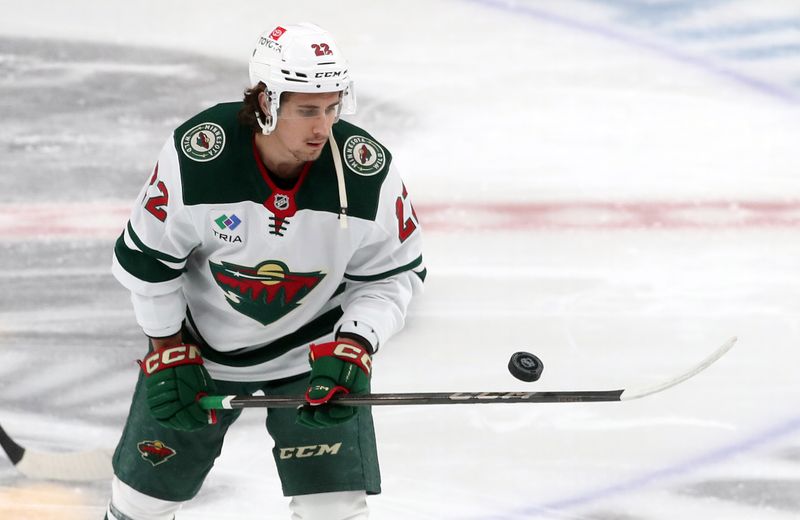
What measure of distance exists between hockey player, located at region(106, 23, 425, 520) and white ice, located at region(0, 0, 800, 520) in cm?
52

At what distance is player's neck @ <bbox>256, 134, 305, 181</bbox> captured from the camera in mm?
2148

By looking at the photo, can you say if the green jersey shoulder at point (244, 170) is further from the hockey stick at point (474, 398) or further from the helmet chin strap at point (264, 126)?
the hockey stick at point (474, 398)

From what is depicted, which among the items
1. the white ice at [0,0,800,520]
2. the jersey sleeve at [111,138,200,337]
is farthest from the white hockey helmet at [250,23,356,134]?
the white ice at [0,0,800,520]

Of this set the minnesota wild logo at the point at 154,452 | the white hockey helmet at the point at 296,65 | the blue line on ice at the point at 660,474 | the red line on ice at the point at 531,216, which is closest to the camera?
the white hockey helmet at the point at 296,65

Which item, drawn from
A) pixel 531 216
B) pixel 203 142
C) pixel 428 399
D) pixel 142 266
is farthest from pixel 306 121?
pixel 531 216

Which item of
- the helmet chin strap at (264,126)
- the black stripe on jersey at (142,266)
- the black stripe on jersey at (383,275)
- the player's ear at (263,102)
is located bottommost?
the black stripe on jersey at (142,266)

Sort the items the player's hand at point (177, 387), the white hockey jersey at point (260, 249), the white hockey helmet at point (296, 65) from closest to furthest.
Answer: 1. the white hockey helmet at point (296, 65)
2. the white hockey jersey at point (260, 249)
3. the player's hand at point (177, 387)

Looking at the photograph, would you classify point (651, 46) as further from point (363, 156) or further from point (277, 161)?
point (277, 161)

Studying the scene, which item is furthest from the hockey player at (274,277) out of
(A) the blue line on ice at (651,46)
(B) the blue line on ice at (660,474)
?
(A) the blue line on ice at (651,46)

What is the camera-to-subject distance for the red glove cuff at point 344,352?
2238mm

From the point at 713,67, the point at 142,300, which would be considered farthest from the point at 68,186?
the point at 713,67

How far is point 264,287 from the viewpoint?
2.28 meters

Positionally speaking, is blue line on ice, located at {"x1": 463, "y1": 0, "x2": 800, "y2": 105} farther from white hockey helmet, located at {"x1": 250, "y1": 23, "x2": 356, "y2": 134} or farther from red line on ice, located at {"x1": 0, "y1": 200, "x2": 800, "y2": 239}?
white hockey helmet, located at {"x1": 250, "y1": 23, "x2": 356, "y2": 134}

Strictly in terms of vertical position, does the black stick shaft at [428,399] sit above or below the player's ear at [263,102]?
below
